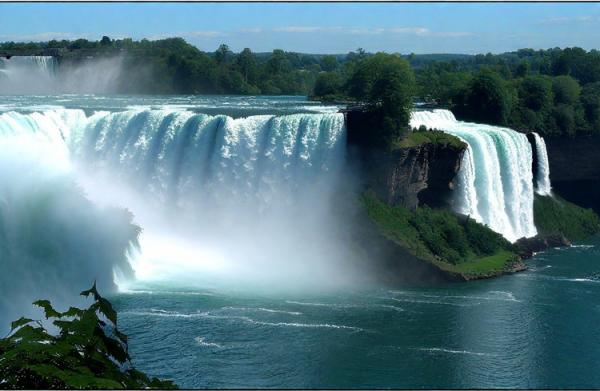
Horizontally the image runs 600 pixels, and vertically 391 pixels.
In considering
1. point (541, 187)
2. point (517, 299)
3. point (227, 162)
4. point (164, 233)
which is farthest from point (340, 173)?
point (541, 187)

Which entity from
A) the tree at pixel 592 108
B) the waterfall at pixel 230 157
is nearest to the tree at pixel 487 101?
the tree at pixel 592 108

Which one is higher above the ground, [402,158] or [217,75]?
[217,75]

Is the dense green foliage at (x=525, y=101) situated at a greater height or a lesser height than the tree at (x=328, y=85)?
lesser

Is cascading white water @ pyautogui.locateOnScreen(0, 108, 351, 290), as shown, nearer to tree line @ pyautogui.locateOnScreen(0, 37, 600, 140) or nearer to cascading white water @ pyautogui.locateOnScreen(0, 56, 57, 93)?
tree line @ pyautogui.locateOnScreen(0, 37, 600, 140)

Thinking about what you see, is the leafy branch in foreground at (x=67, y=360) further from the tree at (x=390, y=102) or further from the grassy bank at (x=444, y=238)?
the tree at (x=390, y=102)

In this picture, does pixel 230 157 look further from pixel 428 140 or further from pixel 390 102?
pixel 428 140

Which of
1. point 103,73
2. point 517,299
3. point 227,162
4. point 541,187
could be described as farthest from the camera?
point 103,73

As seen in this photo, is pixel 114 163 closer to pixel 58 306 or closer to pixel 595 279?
pixel 58 306
